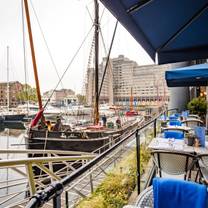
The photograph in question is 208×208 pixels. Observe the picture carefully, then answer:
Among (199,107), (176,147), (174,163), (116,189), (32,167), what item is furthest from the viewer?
(199,107)

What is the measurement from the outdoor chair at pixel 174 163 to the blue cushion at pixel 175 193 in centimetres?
112

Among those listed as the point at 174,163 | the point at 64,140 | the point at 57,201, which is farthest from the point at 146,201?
the point at 64,140

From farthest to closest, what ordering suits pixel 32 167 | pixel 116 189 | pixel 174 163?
pixel 116 189, pixel 174 163, pixel 32 167

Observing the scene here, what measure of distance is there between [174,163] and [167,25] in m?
1.75

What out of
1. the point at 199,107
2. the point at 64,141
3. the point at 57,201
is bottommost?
the point at 64,141

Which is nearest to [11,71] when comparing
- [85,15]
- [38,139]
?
[85,15]

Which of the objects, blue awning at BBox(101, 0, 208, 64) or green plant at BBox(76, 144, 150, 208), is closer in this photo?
blue awning at BBox(101, 0, 208, 64)

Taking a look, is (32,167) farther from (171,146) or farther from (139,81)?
(139,81)

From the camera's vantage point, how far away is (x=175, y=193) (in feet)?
4.74

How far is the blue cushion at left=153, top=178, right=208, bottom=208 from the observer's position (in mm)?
1410

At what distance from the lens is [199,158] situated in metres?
2.55

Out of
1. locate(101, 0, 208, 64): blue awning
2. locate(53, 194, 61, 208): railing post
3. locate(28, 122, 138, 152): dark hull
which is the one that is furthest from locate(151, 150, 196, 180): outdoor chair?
locate(28, 122, 138, 152): dark hull

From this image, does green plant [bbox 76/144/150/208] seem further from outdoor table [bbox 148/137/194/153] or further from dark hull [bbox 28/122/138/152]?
dark hull [bbox 28/122/138/152]

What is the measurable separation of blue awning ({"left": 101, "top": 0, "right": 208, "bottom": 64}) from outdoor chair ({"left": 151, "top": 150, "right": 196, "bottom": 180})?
1424mm
